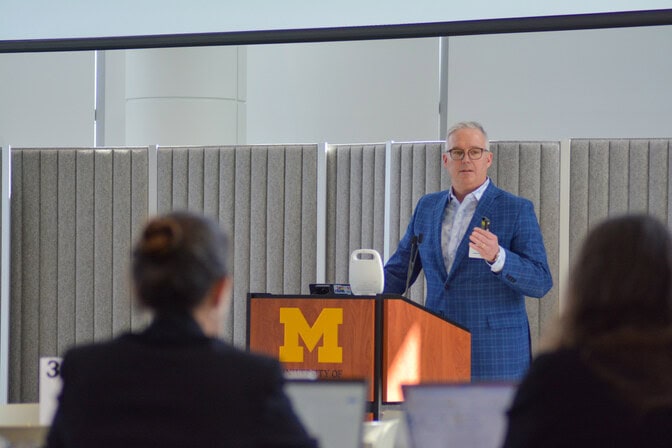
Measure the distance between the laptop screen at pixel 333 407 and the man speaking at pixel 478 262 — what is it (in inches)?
58.2

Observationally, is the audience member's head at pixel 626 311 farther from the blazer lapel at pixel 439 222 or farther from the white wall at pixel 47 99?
the white wall at pixel 47 99

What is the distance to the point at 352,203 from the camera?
552cm

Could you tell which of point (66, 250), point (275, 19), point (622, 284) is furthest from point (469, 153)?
point (66, 250)

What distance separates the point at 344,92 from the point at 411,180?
156 centimetres

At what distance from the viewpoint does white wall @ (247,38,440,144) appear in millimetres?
6656

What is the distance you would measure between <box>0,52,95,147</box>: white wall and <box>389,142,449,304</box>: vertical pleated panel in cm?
247

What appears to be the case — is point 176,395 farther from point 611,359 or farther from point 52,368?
point 52,368

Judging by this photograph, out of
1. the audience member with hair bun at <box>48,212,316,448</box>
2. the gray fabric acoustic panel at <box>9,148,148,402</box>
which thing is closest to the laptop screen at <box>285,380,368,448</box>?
the audience member with hair bun at <box>48,212,316,448</box>

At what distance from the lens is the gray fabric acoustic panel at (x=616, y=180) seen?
5.09 metres

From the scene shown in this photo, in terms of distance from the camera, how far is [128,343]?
5.19ft

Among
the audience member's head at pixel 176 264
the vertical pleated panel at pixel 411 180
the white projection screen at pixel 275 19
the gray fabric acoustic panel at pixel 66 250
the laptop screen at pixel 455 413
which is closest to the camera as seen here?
the audience member's head at pixel 176 264

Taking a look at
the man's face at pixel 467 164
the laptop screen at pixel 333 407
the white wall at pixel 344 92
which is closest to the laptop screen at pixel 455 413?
the laptop screen at pixel 333 407

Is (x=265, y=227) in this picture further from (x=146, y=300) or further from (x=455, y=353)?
(x=146, y=300)

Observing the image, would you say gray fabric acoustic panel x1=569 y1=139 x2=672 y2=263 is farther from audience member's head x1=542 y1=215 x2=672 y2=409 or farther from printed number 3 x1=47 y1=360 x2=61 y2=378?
audience member's head x1=542 y1=215 x2=672 y2=409
